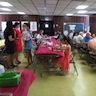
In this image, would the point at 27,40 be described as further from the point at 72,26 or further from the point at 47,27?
the point at 72,26

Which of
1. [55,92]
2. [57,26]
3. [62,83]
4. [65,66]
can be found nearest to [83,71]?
[65,66]

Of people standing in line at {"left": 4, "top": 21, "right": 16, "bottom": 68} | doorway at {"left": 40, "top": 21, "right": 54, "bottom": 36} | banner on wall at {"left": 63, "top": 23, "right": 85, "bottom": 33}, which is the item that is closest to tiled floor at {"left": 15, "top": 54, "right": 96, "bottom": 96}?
people standing in line at {"left": 4, "top": 21, "right": 16, "bottom": 68}

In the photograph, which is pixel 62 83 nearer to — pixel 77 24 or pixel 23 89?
pixel 23 89

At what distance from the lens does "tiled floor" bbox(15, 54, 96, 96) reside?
353cm

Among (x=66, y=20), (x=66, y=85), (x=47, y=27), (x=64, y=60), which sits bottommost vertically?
(x=66, y=85)

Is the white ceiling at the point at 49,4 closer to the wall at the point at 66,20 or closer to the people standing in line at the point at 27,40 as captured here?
the people standing in line at the point at 27,40

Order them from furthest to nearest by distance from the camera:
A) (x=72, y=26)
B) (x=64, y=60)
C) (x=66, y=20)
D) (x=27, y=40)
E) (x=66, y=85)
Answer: (x=72, y=26)
(x=66, y=20)
(x=27, y=40)
(x=64, y=60)
(x=66, y=85)

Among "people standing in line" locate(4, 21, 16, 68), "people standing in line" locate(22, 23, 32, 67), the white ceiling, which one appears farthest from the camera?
the white ceiling

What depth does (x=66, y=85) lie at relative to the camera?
400cm

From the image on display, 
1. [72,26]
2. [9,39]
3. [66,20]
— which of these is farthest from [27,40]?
[72,26]

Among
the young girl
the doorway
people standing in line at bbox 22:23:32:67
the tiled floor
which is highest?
the doorway

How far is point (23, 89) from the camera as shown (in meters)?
1.76

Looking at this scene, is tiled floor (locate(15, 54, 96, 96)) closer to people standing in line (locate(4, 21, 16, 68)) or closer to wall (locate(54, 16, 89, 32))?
people standing in line (locate(4, 21, 16, 68))

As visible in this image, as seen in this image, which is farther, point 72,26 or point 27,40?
point 72,26
